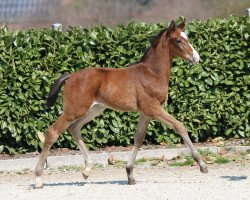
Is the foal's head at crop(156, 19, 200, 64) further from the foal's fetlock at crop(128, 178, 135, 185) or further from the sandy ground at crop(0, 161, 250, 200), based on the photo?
the foal's fetlock at crop(128, 178, 135, 185)

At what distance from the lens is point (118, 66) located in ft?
42.6

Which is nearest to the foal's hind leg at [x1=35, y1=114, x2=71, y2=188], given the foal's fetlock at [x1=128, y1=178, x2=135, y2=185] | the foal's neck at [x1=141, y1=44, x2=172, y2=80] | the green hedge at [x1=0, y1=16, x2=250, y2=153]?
the foal's fetlock at [x1=128, y1=178, x2=135, y2=185]

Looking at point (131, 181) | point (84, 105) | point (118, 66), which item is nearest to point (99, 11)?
point (118, 66)

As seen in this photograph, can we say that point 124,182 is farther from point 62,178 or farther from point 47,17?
point 47,17

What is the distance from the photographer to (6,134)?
1266cm

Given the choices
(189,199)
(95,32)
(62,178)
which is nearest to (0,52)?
(95,32)

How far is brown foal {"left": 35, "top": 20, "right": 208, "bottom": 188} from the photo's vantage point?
10258mm

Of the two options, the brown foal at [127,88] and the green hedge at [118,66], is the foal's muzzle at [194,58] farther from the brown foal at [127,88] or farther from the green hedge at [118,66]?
the green hedge at [118,66]

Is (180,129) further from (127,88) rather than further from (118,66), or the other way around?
(118,66)

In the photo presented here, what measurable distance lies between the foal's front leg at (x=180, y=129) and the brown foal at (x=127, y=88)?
0.04 feet

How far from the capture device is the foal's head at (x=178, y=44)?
34.1 ft

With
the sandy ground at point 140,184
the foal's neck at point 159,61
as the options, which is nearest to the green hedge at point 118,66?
the sandy ground at point 140,184

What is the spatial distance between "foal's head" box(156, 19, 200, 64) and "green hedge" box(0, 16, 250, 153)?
2595 millimetres

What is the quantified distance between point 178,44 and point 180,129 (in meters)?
1.13
